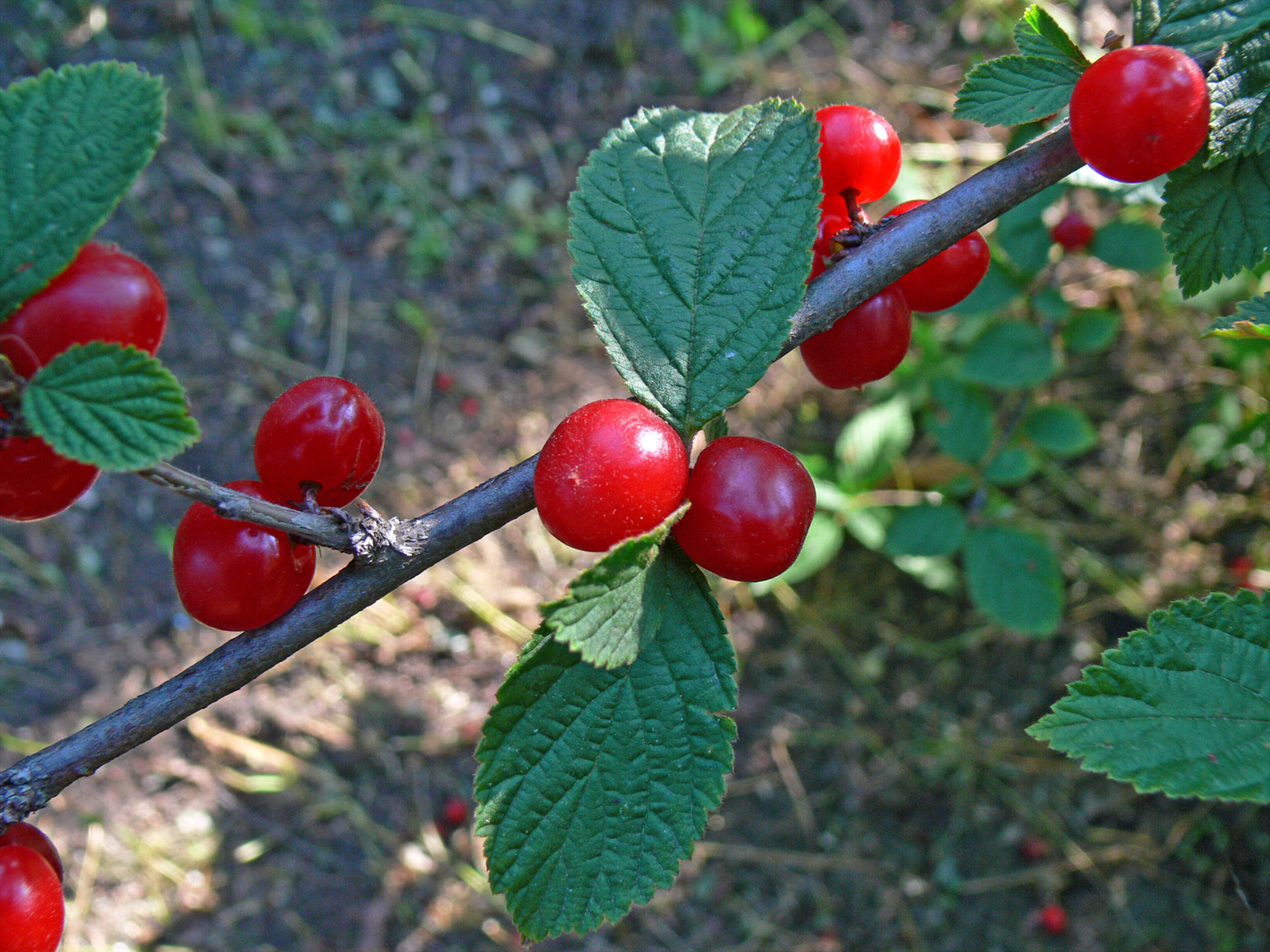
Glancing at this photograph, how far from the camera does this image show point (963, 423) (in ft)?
8.25

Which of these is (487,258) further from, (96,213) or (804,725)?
(96,213)

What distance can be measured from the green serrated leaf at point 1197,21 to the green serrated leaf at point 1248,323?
0.34 m

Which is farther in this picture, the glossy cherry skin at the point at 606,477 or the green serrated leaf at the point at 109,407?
the glossy cherry skin at the point at 606,477

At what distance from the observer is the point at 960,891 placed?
2662 mm

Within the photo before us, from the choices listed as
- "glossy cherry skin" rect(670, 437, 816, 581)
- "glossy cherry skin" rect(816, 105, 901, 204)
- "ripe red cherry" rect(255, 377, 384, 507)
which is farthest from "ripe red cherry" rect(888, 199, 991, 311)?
"ripe red cherry" rect(255, 377, 384, 507)

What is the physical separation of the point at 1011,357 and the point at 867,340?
145cm

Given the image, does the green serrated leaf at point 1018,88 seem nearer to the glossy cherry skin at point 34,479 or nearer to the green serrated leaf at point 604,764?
the green serrated leaf at point 604,764

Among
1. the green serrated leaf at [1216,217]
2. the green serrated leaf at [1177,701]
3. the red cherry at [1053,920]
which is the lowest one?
the red cherry at [1053,920]

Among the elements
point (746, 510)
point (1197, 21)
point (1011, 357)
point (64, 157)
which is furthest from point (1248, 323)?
point (1011, 357)

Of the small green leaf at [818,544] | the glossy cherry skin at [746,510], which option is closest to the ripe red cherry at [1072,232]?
the small green leaf at [818,544]

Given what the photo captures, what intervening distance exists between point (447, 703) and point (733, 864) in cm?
107

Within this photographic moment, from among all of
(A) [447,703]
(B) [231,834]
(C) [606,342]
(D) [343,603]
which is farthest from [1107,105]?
(B) [231,834]

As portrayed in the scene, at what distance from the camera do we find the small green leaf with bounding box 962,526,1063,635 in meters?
2.43

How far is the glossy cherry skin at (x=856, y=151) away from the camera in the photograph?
1.19m
